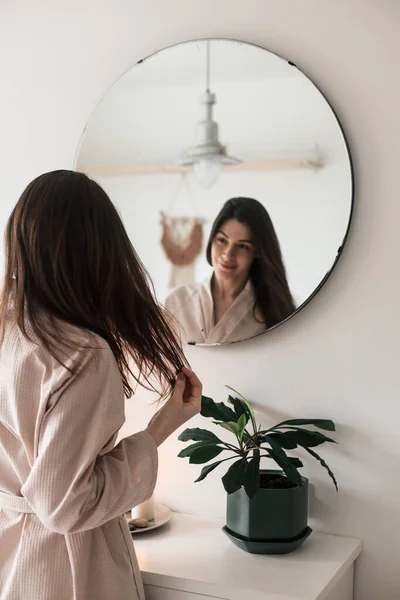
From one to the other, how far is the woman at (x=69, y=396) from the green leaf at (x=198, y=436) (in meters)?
0.37

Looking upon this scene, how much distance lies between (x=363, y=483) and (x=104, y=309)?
80 cm

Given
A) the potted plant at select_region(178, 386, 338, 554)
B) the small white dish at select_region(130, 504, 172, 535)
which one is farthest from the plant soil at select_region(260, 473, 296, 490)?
the small white dish at select_region(130, 504, 172, 535)

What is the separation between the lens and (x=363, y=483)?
176cm

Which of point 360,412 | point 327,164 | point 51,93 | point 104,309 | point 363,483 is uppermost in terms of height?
point 51,93

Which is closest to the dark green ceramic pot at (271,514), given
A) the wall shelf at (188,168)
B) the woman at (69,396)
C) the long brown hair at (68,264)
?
the woman at (69,396)

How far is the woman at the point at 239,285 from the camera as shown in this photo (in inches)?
70.9

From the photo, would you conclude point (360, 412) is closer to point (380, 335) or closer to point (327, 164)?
point (380, 335)

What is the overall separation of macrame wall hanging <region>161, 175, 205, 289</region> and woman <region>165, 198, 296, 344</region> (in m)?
0.03

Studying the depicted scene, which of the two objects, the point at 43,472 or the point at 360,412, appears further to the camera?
the point at 360,412

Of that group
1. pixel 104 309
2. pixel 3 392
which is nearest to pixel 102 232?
pixel 104 309

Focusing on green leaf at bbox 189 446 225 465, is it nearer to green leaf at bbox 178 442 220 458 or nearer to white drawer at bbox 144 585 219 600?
green leaf at bbox 178 442 220 458

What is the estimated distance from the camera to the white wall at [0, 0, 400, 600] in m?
1.72

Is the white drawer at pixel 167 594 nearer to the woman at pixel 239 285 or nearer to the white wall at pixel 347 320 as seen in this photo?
the white wall at pixel 347 320

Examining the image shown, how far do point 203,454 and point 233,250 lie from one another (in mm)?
480
